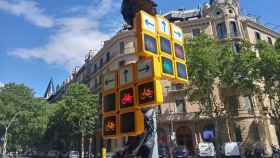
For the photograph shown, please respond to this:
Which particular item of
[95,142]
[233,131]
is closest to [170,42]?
[233,131]

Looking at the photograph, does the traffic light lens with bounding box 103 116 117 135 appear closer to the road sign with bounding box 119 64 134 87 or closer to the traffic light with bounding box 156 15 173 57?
the road sign with bounding box 119 64 134 87

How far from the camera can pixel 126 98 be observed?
5.98 metres

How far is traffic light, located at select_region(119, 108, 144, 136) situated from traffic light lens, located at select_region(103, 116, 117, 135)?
10.3 inches

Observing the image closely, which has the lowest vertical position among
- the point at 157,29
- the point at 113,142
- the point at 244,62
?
the point at 113,142

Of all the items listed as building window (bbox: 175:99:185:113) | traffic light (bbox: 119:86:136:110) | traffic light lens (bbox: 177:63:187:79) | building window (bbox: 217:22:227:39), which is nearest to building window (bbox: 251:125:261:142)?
building window (bbox: 175:99:185:113)

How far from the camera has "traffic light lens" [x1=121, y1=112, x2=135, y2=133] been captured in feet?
18.5

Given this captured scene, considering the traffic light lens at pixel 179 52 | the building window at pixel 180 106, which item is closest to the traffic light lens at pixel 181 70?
the traffic light lens at pixel 179 52

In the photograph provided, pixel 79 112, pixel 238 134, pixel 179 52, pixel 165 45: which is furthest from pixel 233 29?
pixel 165 45

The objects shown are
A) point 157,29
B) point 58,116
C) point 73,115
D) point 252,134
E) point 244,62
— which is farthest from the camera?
point 58,116

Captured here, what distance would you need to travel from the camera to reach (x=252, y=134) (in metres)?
32.4

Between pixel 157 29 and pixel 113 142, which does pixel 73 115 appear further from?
pixel 157 29

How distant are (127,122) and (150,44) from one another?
1.73m

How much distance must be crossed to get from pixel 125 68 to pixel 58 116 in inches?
1468

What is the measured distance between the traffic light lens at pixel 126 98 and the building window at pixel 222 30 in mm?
34243
